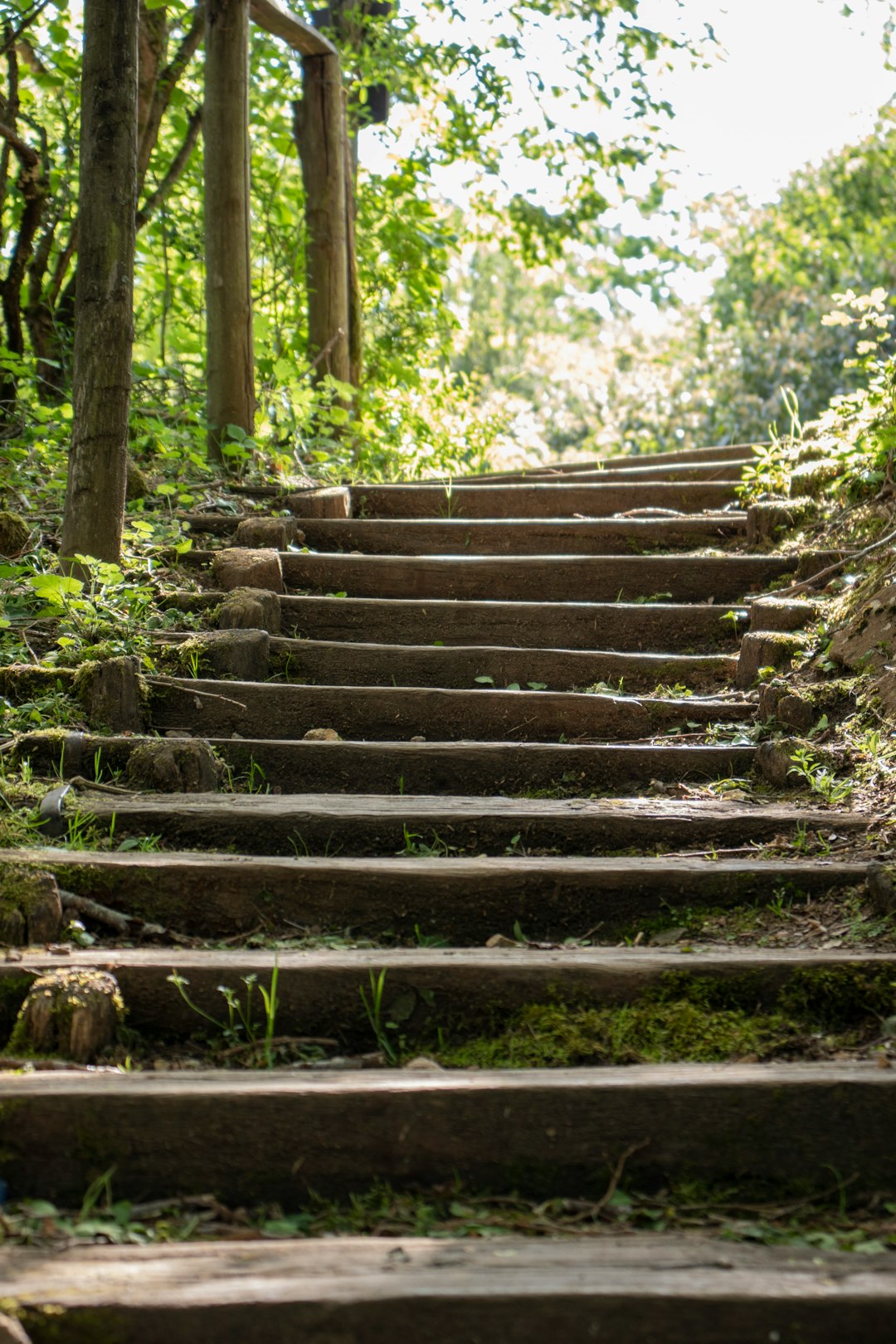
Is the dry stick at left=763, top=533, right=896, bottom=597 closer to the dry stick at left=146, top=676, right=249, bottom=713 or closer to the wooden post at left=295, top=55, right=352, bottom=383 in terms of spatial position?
the dry stick at left=146, top=676, right=249, bottom=713

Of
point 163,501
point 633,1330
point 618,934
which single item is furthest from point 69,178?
point 633,1330

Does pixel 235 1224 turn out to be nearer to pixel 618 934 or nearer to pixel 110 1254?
pixel 110 1254

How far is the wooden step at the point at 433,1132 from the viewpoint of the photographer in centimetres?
169

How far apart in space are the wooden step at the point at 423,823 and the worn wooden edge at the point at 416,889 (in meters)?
0.14

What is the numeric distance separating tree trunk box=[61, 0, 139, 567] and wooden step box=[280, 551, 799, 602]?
84 centimetres

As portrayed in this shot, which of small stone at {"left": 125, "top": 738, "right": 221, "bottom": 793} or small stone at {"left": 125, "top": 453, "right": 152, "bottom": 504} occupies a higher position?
small stone at {"left": 125, "top": 453, "right": 152, "bottom": 504}

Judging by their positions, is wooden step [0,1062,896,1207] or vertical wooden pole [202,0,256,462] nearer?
wooden step [0,1062,896,1207]

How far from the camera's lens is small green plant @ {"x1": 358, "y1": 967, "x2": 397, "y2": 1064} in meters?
2.02

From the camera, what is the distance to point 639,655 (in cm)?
359

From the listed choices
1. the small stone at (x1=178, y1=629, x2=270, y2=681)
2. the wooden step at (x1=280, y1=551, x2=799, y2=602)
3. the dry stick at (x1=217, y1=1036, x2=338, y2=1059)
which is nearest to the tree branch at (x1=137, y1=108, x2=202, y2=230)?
the wooden step at (x1=280, y1=551, x2=799, y2=602)

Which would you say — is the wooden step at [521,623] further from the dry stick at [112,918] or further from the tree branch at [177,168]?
the tree branch at [177,168]

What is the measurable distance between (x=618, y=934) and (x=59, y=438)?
11.6ft

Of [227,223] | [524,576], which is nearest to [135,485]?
[227,223]

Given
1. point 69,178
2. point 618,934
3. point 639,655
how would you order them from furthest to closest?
point 69,178 → point 639,655 → point 618,934
